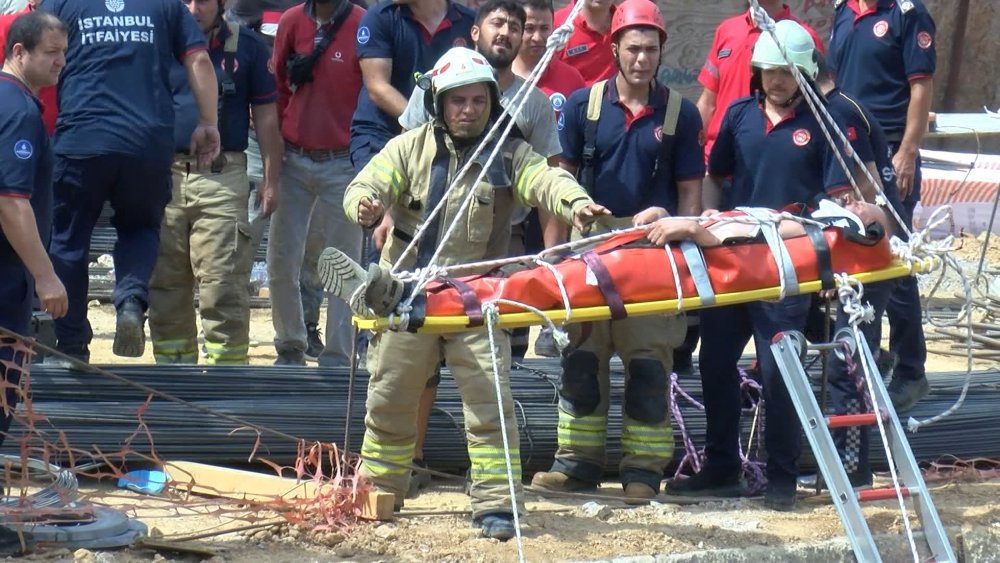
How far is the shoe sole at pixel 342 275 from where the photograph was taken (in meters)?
5.58

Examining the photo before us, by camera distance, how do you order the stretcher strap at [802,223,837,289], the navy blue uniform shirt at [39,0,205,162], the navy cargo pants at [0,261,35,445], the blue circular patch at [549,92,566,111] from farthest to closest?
the blue circular patch at [549,92,566,111]
the navy blue uniform shirt at [39,0,205,162]
the stretcher strap at [802,223,837,289]
the navy cargo pants at [0,261,35,445]

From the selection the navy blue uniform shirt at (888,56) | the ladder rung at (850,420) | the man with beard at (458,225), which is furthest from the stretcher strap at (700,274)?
the navy blue uniform shirt at (888,56)

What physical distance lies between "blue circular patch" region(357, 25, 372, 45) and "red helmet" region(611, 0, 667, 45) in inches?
56.8

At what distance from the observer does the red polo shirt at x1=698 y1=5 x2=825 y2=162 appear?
27.9 feet

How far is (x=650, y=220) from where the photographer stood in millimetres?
6207

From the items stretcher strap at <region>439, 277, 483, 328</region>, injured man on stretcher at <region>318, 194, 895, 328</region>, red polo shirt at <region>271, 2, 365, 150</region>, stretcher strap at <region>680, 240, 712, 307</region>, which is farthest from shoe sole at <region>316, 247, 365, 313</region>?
red polo shirt at <region>271, 2, 365, 150</region>

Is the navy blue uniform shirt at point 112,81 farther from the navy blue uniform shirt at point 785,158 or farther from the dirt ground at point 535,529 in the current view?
the navy blue uniform shirt at point 785,158

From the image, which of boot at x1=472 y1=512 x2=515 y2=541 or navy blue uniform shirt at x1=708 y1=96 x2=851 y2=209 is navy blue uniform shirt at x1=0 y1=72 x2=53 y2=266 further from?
navy blue uniform shirt at x1=708 y1=96 x2=851 y2=209

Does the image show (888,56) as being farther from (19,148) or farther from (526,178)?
(19,148)

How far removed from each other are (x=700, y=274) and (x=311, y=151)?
11.1ft

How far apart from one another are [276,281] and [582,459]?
2499mm

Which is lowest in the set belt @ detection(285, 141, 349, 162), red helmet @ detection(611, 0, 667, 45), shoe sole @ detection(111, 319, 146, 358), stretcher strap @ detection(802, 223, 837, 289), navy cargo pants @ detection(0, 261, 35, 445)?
shoe sole @ detection(111, 319, 146, 358)

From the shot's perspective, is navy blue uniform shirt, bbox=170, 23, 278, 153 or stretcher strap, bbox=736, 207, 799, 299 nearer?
stretcher strap, bbox=736, 207, 799, 299

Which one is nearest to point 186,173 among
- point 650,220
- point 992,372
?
point 650,220
